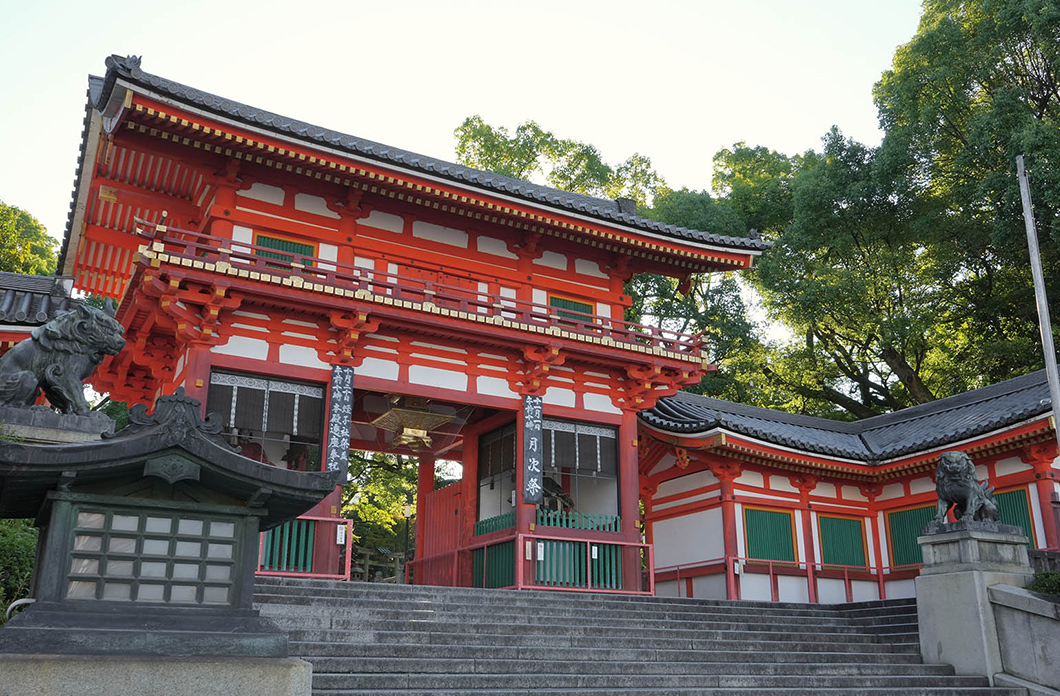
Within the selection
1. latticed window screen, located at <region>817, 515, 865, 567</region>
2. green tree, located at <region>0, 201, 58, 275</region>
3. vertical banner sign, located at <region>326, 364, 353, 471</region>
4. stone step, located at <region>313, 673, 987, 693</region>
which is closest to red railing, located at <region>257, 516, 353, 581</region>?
vertical banner sign, located at <region>326, 364, 353, 471</region>

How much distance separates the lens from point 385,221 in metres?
15.8

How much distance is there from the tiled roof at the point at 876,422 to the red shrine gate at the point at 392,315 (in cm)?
192

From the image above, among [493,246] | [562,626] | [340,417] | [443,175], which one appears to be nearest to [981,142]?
[493,246]

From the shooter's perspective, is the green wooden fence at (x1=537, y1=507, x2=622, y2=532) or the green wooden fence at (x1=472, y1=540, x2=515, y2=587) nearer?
the green wooden fence at (x1=472, y1=540, x2=515, y2=587)

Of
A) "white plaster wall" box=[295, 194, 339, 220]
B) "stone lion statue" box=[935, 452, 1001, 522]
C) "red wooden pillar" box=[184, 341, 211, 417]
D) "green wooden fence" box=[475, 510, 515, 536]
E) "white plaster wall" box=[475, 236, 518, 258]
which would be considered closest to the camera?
"stone lion statue" box=[935, 452, 1001, 522]

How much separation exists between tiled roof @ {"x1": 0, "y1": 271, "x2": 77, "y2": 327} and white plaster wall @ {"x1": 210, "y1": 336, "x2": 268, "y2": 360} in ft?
8.52

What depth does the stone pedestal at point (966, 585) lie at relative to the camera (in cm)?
1063

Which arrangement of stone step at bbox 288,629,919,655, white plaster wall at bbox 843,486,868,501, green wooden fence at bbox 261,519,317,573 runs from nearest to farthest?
1. stone step at bbox 288,629,919,655
2. green wooden fence at bbox 261,519,317,573
3. white plaster wall at bbox 843,486,868,501

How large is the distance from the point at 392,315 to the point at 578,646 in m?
6.16

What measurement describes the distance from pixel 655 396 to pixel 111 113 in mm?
10213

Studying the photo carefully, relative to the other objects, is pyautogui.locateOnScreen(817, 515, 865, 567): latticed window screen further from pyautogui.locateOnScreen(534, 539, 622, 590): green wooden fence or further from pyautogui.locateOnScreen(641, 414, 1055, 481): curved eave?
pyautogui.locateOnScreen(534, 539, 622, 590): green wooden fence

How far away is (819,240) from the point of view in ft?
94.3

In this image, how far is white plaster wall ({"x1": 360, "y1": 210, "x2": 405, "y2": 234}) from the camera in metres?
15.6

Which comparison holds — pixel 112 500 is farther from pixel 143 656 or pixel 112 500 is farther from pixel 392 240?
pixel 392 240
